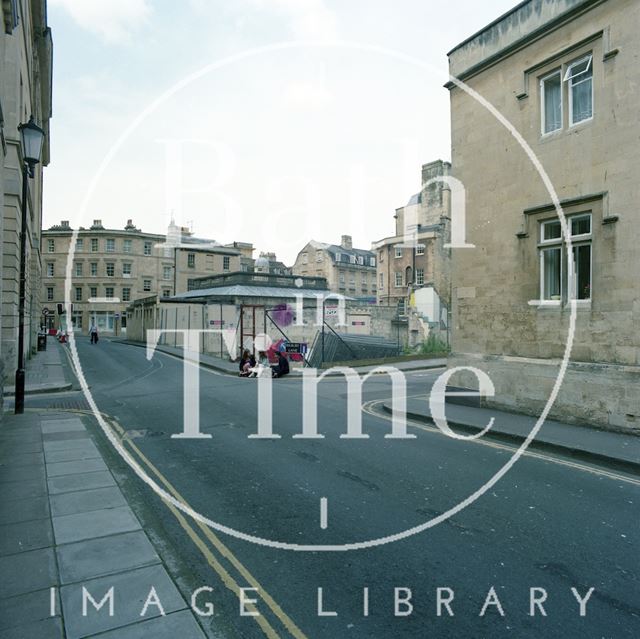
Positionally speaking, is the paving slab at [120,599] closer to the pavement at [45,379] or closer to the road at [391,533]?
the road at [391,533]

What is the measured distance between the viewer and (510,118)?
12.8 metres

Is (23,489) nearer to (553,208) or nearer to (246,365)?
(553,208)

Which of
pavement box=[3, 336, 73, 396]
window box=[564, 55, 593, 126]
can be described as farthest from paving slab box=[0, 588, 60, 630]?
pavement box=[3, 336, 73, 396]

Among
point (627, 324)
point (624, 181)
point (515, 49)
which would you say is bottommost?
point (627, 324)

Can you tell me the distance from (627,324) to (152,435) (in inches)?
400

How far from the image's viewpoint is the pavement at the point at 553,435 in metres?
8.47

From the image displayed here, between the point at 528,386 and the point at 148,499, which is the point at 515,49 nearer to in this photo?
the point at 528,386

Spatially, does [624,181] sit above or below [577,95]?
below

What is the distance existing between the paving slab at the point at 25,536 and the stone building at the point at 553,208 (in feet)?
34.0

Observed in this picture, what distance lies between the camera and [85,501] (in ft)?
20.5

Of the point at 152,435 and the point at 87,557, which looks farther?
the point at 152,435

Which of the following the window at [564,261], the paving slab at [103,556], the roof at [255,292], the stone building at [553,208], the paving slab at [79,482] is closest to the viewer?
the paving slab at [103,556]

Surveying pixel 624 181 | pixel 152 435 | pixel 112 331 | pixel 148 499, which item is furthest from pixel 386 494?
pixel 112 331

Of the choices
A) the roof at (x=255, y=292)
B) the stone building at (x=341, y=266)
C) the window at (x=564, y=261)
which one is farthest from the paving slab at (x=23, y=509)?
the stone building at (x=341, y=266)
